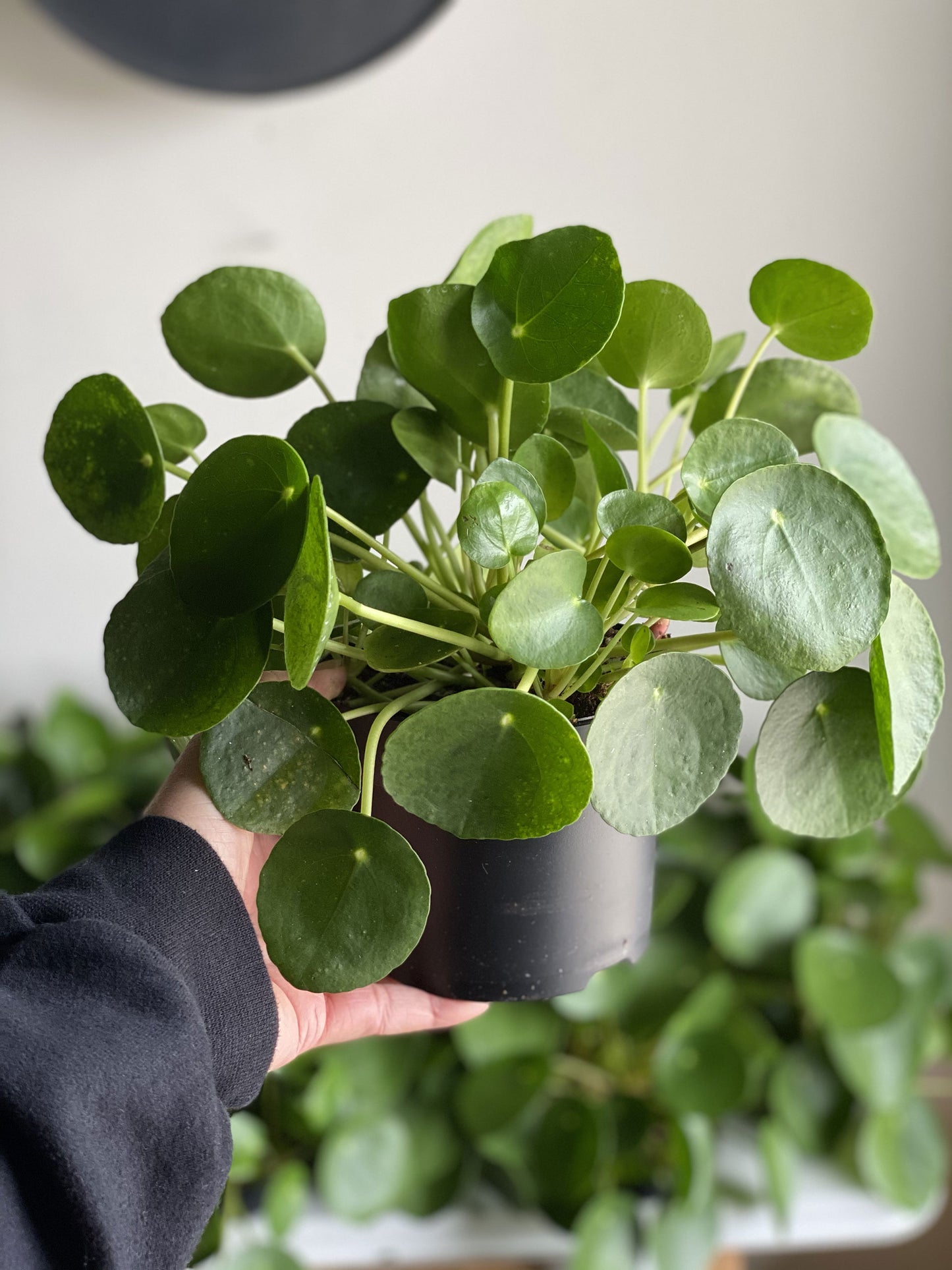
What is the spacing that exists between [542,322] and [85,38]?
859mm

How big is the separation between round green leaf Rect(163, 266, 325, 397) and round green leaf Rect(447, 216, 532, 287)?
80 mm

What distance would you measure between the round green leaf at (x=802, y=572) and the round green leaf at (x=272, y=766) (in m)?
0.20

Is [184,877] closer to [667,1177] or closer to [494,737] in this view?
[494,737]

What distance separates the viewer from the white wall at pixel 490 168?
111cm

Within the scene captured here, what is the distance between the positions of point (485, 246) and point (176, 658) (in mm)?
279

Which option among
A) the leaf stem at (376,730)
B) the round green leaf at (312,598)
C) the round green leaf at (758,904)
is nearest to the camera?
the round green leaf at (312,598)

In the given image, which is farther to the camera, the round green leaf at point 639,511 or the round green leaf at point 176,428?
the round green leaf at point 176,428

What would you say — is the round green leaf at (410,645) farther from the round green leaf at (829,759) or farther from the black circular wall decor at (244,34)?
the black circular wall decor at (244,34)

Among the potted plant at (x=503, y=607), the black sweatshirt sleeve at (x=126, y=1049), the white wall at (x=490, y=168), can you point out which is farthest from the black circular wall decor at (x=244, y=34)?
the black sweatshirt sleeve at (x=126, y=1049)

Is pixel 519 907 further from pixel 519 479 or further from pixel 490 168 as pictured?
pixel 490 168

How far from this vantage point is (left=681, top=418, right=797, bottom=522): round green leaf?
46cm

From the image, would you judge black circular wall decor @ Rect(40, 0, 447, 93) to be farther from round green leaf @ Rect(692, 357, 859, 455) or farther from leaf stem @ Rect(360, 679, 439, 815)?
leaf stem @ Rect(360, 679, 439, 815)

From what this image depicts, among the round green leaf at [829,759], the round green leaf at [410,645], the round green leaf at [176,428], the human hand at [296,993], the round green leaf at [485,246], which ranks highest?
the round green leaf at [485,246]

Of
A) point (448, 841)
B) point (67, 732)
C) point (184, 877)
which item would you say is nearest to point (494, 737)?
point (448, 841)
